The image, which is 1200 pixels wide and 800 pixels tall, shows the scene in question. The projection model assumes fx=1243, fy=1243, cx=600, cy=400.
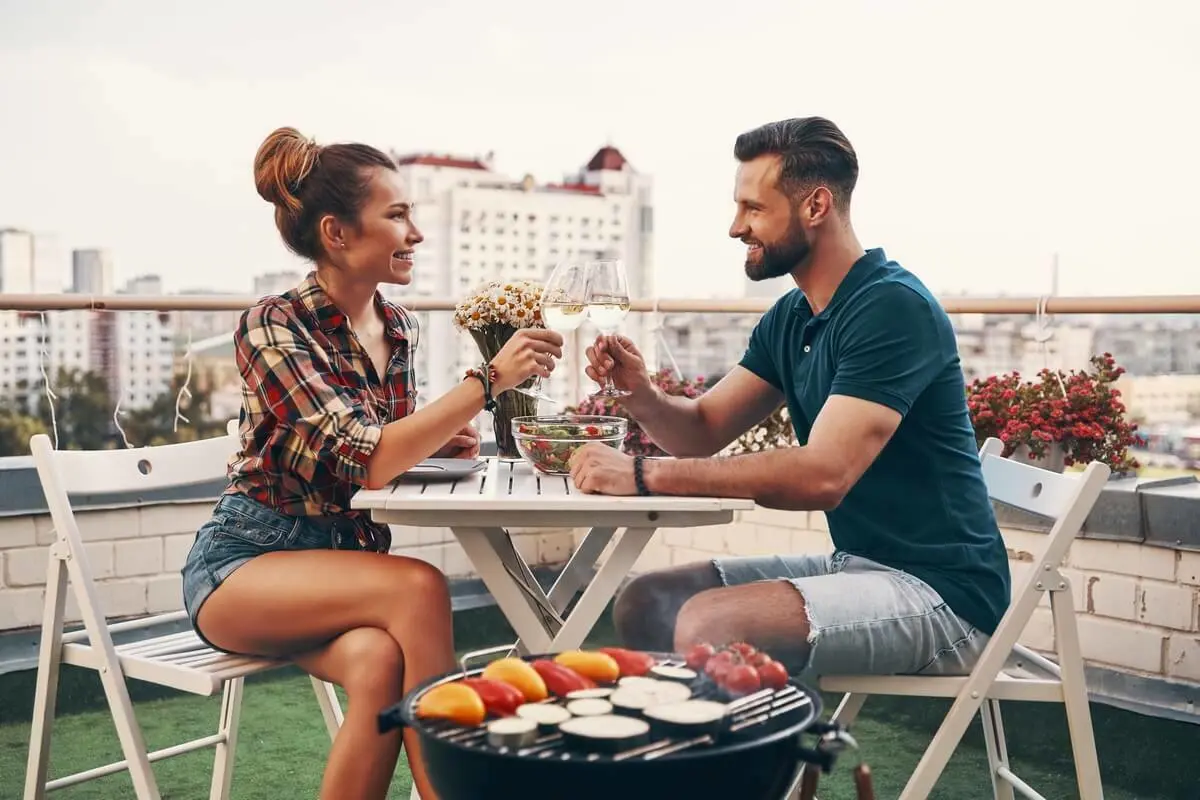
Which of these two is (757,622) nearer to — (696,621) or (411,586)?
(696,621)

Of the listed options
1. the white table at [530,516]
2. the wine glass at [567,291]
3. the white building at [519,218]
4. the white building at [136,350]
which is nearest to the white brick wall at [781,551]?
the white building at [136,350]

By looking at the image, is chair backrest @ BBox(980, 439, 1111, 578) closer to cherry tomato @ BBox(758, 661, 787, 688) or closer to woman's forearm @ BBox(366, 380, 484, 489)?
cherry tomato @ BBox(758, 661, 787, 688)

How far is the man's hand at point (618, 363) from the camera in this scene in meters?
2.39

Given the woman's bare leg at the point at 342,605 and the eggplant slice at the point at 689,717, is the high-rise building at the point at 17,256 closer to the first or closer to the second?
the woman's bare leg at the point at 342,605

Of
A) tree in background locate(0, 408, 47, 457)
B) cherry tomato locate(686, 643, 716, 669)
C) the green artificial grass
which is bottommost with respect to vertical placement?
tree in background locate(0, 408, 47, 457)

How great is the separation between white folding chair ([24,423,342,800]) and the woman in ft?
0.35

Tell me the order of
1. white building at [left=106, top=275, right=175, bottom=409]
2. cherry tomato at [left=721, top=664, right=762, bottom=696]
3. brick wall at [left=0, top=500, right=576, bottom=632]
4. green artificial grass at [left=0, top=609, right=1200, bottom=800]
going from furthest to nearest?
white building at [left=106, top=275, right=175, bottom=409] → brick wall at [left=0, top=500, right=576, bottom=632] → green artificial grass at [left=0, top=609, right=1200, bottom=800] → cherry tomato at [left=721, top=664, right=762, bottom=696]

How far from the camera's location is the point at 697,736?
1.36 m

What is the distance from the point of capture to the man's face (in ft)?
7.85

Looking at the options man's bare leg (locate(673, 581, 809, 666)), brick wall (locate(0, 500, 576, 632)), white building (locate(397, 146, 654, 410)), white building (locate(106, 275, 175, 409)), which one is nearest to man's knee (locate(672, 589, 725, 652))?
man's bare leg (locate(673, 581, 809, 666))

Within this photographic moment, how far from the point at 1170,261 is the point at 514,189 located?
39920mm

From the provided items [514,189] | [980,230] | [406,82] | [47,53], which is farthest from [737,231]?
[514,189]

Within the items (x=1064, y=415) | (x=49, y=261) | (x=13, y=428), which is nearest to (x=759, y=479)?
(x=1064, y=415)

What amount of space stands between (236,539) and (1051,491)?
147cm
